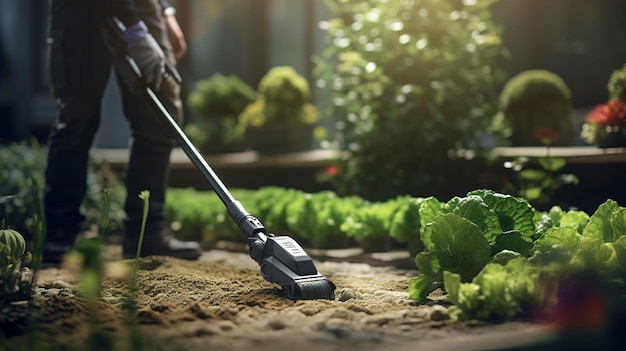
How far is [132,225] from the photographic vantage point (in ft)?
15.9

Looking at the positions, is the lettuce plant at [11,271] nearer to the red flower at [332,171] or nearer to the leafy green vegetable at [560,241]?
the leafy green vegetable at [560,241]

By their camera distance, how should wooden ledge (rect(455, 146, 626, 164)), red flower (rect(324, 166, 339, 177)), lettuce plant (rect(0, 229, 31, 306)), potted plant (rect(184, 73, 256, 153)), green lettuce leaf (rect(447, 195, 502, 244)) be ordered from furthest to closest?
1. potted plant (rect(184, 73, 256, 153))
2. red flower (rect(324, 166, 339, 177))
3. wooden ledge (rect(455, 146, 626, 164))
4. green lettuce leaf (rect(447, 195, 502, 244))
5. lettuce plant (rect(0, 229, 31, 306))

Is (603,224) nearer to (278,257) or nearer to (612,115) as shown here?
(278,257)

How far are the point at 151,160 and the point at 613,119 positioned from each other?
2.57m

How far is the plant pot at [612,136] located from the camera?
5.57m

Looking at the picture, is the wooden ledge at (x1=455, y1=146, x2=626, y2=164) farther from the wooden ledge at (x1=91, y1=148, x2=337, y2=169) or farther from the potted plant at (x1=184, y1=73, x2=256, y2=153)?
the potted plant at (x1=184, y1=73, x2=256, y2=153)

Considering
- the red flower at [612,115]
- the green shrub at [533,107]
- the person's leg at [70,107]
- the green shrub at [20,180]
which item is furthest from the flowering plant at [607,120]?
the green shrub at [20,180]

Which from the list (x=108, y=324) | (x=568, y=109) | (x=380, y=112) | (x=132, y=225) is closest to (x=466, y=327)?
(x=108, y=324)

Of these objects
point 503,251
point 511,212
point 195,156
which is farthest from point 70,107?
point 503,251

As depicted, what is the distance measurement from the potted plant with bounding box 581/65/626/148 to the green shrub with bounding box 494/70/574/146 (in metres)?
1.16

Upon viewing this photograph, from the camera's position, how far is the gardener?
15.0 ft

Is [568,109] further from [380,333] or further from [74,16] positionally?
[380,333]

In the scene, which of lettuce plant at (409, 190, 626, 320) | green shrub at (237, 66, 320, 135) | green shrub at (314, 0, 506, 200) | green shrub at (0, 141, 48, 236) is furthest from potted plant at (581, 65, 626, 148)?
green shrub at (0, 141, 48, 236)

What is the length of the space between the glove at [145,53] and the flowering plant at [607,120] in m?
2.62
